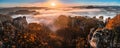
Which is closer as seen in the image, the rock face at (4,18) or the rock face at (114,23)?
the rock face at (114,23)

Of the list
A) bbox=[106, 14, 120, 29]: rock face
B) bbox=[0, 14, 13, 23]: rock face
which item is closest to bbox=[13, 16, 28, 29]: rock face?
bbox=[0, 14, 13, 23]: rock face

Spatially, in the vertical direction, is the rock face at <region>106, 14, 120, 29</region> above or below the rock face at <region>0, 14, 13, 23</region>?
below

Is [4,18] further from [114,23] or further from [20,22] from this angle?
[114,23]

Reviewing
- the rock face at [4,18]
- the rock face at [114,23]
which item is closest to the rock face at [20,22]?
the rock face at [4,18]

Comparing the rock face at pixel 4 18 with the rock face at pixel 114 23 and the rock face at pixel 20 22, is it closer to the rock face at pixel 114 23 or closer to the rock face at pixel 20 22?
Answer: the rock face at pixel 20 22

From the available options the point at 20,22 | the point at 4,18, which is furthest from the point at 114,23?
the point at 4,18

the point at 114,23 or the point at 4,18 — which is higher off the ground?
the point at 4,18

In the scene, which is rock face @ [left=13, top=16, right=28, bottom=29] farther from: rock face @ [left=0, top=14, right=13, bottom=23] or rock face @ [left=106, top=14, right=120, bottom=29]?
rock face @ [left=106, top=14, right=120, bottom=29]

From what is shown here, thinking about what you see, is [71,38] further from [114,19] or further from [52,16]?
[114,19]

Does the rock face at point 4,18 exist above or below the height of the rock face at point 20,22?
above
